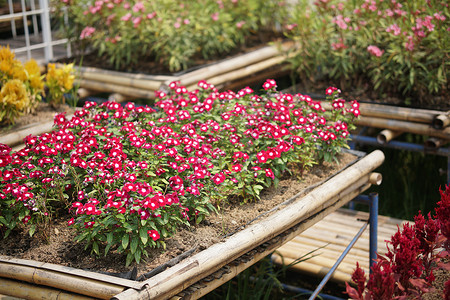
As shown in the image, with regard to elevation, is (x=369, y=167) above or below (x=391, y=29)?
below

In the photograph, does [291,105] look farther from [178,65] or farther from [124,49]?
[124,49]

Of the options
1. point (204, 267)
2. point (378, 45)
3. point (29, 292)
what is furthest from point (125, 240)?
point (378, 45)

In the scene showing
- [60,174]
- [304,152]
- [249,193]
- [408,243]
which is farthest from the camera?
[304,152]

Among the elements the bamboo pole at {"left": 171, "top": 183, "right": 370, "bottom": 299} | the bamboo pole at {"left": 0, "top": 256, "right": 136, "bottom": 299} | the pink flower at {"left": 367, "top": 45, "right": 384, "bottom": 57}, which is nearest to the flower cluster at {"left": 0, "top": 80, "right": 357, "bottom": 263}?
the bamboo pole at {"left": 0, "top": 256, "right": 136, "bottom": 299}

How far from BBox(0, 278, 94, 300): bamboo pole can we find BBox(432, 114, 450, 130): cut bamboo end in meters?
2.95

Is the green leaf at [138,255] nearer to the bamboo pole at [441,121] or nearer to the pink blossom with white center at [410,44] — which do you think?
the bamboo pole at [441,121]

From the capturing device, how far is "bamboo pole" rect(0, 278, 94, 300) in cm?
265

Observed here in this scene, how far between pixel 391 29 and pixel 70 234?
10.2 ft

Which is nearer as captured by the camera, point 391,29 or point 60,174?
point 60,174

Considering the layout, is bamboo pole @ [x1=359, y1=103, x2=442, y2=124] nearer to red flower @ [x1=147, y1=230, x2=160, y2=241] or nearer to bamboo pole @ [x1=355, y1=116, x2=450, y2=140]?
bamboo pole @ [x1=355, y1=116, x2=450, y2=140]

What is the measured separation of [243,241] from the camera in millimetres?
2896

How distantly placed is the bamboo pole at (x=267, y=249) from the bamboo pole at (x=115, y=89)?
2.07 metres

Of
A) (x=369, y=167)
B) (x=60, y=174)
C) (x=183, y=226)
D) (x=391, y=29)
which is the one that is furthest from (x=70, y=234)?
(x=391, y=29)

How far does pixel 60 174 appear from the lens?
3006 mm
